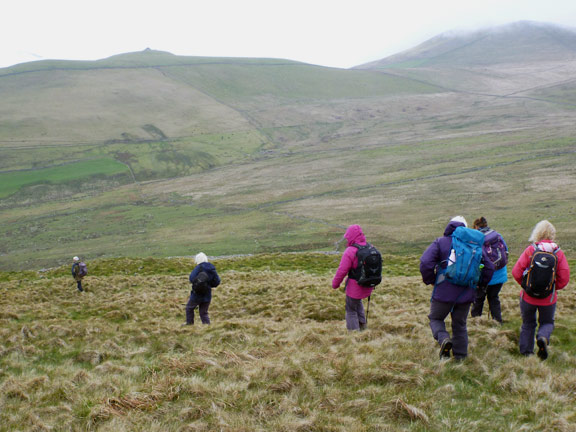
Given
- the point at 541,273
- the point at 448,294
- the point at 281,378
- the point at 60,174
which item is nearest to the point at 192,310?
the point at 281,378

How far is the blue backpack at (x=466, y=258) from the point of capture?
310 inches

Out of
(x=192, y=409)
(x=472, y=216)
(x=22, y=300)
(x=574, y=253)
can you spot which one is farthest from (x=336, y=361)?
(x=472, y=216)

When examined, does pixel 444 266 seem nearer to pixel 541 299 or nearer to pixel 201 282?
pixel 541 299

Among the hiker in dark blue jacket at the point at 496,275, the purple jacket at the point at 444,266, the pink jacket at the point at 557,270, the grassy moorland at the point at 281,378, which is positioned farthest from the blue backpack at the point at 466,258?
the hiker in dark blue jacket at the point at 496,275

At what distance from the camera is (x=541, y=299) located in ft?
28.9

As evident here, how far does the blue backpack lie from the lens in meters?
7.88

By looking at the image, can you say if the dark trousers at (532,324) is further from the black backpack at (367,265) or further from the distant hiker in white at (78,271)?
the distant hiker in white at (78,271)

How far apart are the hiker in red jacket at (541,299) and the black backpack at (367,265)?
326 centimetres

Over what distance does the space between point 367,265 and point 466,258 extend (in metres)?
3.21

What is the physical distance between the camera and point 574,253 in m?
36.0

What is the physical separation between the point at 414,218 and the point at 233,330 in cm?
5305

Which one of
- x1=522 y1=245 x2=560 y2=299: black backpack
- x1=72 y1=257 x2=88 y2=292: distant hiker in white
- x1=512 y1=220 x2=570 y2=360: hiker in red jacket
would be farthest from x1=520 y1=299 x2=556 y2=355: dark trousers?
A: x1=72 y1=257 x2=88 y2=292: distant hiker in white

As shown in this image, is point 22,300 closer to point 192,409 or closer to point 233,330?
point 233,330

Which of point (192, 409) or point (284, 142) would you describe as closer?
point (192, 409)
